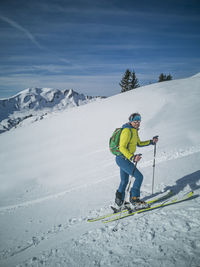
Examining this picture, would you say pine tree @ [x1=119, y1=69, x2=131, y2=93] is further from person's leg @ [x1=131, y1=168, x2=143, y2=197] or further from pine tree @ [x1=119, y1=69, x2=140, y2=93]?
person's leg @ [x1=131, y1=168, x2=143, y2=197]

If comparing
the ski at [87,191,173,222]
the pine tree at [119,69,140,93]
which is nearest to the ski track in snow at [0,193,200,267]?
the ski at [87,191,173,222]

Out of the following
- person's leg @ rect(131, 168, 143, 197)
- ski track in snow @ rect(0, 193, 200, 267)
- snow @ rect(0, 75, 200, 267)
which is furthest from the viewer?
person's leg @ rect(131, 168, 143, 197)

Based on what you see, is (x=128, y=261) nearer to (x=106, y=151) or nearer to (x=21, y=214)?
(x=21, y=214)

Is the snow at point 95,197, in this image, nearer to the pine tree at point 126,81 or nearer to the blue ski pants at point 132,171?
the blue ski pants at point 132,171

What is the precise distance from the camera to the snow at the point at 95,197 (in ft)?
9.34

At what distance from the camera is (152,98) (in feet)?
67.7

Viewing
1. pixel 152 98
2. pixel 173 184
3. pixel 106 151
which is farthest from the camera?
pixel 152 98

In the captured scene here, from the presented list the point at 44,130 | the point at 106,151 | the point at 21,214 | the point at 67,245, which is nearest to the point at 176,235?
the point at 67,245

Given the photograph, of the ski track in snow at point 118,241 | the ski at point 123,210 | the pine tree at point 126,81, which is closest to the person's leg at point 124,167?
the ski at point 123,210

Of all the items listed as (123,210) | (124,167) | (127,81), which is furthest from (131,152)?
(127,81)

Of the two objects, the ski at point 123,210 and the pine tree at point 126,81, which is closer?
the ski at point 123,210

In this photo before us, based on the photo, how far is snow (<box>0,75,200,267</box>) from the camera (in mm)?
2846

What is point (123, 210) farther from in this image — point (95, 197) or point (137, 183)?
point (95, 197)

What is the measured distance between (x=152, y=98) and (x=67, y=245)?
20215 mm
